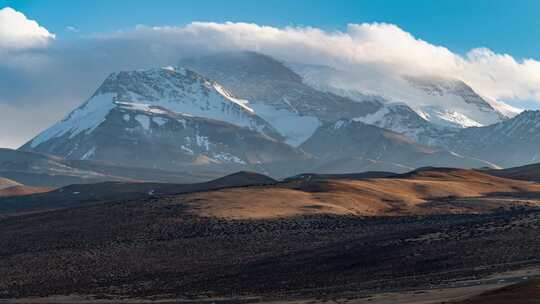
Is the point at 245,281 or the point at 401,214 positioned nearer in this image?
the point at 245,281

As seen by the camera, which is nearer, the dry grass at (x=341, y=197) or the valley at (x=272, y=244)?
the valley at (x=272, y=244)

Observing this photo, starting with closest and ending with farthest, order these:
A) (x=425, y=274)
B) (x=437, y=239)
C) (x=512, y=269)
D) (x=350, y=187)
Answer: (x=512, y=269), (x=425, y=274), (x=437, y=239), (x=350, y=187)

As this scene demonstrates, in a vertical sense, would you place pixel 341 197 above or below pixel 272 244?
above

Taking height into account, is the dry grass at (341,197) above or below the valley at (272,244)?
above

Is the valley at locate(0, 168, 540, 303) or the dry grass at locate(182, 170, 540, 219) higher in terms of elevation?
the dry grass at locate(182, 170, 540, 219)

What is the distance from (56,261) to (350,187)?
6647cm

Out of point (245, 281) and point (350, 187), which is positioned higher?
point (350, 187)

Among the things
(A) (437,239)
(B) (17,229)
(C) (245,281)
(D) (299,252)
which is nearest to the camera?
(C) (245,281)

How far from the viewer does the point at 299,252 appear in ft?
330

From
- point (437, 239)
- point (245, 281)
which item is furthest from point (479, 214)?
point (245, 281)

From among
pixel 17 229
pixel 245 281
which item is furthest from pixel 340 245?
pixel 17 229

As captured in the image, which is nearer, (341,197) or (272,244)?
(272,244)

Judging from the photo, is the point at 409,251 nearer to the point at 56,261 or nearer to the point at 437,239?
the point at 437,239

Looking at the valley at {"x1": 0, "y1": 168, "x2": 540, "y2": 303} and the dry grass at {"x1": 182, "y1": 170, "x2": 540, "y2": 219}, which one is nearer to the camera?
the valley at {"x1": 0, "y1": 168, "x2": 540, "y2": 303}
